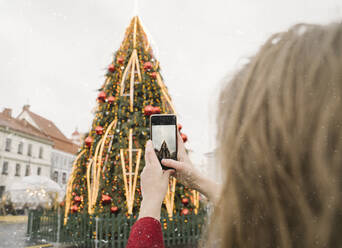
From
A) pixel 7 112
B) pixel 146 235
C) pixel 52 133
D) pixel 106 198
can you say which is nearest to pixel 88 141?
pixel 106 198

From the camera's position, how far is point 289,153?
24.2 inches

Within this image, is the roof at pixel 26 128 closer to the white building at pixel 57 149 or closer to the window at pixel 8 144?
the white building at pixel 57 149

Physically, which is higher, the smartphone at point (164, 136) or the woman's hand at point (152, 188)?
the smartphone at point (164, 136)

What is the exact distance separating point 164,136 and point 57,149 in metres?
36.0

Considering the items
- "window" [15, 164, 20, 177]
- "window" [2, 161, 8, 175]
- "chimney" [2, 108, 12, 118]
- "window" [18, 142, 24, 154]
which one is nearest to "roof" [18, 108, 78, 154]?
"window" [18, 142, 24, 154]

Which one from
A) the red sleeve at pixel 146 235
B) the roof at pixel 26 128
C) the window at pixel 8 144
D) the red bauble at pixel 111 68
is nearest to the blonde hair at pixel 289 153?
the red sleeve at pixel 146 235

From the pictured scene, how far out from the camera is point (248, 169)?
2.12 ft

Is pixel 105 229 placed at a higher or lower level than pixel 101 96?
lower

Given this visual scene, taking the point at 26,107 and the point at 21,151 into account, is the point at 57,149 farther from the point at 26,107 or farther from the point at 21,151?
the point at 26,107

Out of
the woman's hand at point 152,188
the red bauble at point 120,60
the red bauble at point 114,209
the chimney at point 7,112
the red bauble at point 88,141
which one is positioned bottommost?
the red bauble at point 114,209

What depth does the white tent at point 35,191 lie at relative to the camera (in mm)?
17109

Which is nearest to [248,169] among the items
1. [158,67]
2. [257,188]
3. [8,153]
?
[257,188]

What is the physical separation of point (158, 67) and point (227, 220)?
6.65 metres

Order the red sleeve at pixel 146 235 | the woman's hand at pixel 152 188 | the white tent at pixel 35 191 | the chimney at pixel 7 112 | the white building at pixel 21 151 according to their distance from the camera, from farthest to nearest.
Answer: the white building at pixel 21 151 → the chimney at pixel 7 112 → the white tent at pixel 35 191 → the woman's hand at pixel 152 188 → the red sleeve at pixel 146 235
